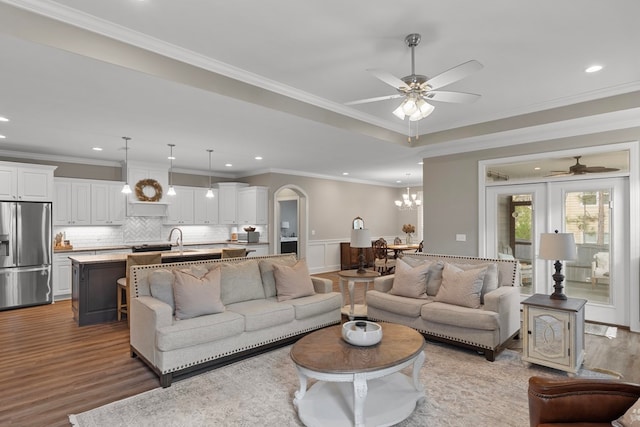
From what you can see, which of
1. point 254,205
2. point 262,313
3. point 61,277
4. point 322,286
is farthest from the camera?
point 254,205

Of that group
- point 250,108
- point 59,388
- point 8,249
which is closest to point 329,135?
point 250,108

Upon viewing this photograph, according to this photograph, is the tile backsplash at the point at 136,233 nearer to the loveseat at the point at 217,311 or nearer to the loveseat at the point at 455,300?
the loveseat at the point at 217,311

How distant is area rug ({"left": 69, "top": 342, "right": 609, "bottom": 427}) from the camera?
8.05 feet

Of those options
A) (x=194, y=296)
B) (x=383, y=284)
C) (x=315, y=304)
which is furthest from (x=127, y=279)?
(x=383, y=284)

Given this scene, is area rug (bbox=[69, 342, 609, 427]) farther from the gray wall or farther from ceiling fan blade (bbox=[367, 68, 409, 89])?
the gray wall

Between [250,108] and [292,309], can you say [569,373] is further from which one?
[250,108]

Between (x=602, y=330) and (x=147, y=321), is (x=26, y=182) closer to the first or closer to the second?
(x=147, y=321)

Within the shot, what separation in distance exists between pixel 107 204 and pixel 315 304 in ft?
17.5

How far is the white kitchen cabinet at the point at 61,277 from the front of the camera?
626 centimetres

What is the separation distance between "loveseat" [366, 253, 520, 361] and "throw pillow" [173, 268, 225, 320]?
194 centimetres

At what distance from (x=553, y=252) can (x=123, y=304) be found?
5281 mm

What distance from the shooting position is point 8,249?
5672mm

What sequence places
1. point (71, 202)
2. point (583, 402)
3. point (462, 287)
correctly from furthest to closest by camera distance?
point (71, 202), point (462, 287), point (583, 402)

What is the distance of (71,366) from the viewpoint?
341 centimetres
